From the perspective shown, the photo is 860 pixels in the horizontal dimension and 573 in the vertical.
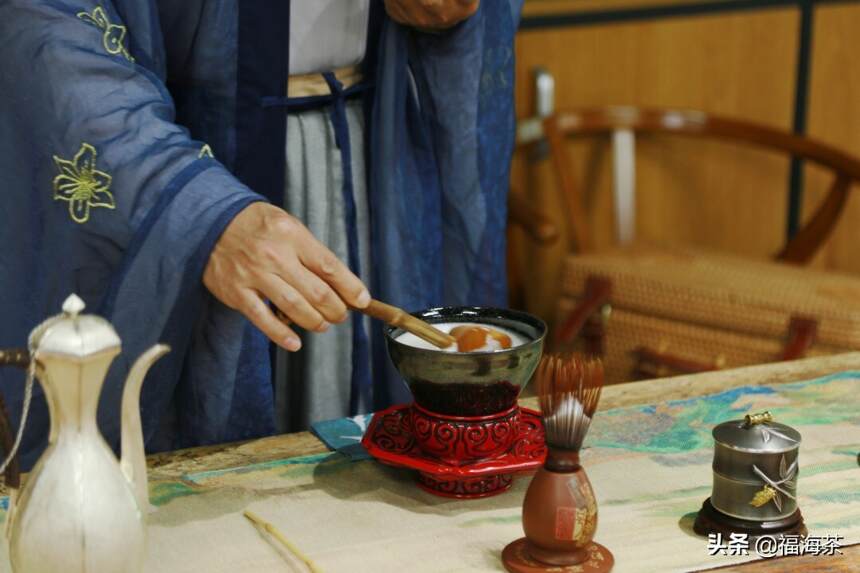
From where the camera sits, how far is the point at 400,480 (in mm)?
1362

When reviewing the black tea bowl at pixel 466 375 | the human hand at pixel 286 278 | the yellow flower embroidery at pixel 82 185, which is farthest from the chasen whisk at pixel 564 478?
the yellow flower embroidery at pixel 82 185

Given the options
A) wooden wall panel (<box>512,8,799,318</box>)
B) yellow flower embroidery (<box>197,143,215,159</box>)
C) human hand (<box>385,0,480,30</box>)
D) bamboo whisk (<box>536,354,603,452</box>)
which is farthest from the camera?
wooden wall panel (<box>512,8,799,318</box>)

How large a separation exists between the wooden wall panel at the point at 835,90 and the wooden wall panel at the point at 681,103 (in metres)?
0.08

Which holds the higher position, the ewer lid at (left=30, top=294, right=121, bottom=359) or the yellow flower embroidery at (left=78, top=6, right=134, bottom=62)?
the yellow flower embroidery at (left=78, top=6, right=134, bottom=62)

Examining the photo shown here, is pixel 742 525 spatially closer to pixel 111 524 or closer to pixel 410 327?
pixel 410 327

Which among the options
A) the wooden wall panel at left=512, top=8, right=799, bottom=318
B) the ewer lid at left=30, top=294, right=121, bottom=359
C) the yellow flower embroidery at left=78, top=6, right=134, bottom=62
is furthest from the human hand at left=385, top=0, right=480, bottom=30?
the wooden wall panel at left=512, top=8, right=799, bottom=318

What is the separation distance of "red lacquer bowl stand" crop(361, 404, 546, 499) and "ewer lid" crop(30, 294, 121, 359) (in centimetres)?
41

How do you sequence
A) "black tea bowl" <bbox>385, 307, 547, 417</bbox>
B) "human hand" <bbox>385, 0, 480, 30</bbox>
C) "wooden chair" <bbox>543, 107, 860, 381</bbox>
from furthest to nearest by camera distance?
"wooden chair" <bbox>543, 107, 860, 381</bbox>, "human hand" <bbox>385, 0, 480, 30</bbox>, "black tea bowl" <bbox>385, 307, 547, 417</bbox>

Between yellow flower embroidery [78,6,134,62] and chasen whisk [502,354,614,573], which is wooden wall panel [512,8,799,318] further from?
chasen whisk [502,354,614,573]

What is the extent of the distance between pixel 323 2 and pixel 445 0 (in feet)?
0.62

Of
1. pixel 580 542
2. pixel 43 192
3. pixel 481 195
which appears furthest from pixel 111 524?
pixel 481 195

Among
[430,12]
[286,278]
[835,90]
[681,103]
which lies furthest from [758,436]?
[835,90]

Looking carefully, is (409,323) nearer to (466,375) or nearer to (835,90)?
(466,375)

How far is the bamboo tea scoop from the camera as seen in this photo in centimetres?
130
